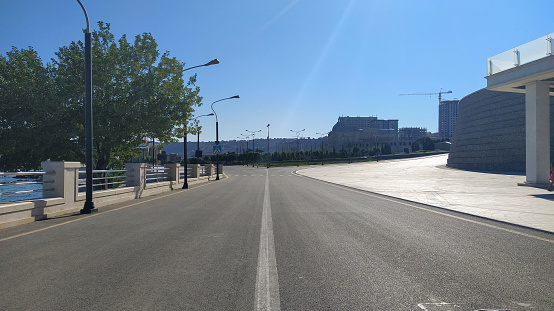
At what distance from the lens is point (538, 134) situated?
24.8 m

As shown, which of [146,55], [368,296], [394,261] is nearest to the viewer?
[368,296]

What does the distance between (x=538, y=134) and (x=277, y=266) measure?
26.0 meters

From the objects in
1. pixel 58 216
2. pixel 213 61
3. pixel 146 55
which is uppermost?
pixel 146 55

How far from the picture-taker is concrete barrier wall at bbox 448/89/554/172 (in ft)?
159

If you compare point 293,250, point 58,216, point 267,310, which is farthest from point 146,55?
point 267,310

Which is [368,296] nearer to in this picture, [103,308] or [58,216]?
[103,308]

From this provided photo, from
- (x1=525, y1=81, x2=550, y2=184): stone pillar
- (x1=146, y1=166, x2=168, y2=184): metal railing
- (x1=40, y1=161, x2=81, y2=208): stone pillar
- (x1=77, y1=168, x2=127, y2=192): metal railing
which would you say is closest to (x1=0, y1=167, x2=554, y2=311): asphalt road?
(x1=40, y1=161, x2=81, y2=208): stone pillar

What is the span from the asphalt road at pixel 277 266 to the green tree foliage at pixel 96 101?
62.7ft

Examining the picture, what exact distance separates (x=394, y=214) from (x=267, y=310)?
27.9 feet

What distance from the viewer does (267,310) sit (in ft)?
12.4

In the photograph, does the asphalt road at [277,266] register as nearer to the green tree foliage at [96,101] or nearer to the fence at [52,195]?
the fence at [52,195]

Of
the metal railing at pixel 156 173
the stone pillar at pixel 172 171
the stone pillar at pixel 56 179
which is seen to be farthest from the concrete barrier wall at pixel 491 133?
the stone pillar at pixel 56 179

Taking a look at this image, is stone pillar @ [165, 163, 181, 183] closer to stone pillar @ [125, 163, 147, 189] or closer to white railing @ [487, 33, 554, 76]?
stone pillar @ [125, 163, 147, 189]

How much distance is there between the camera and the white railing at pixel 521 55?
22.8 meters
